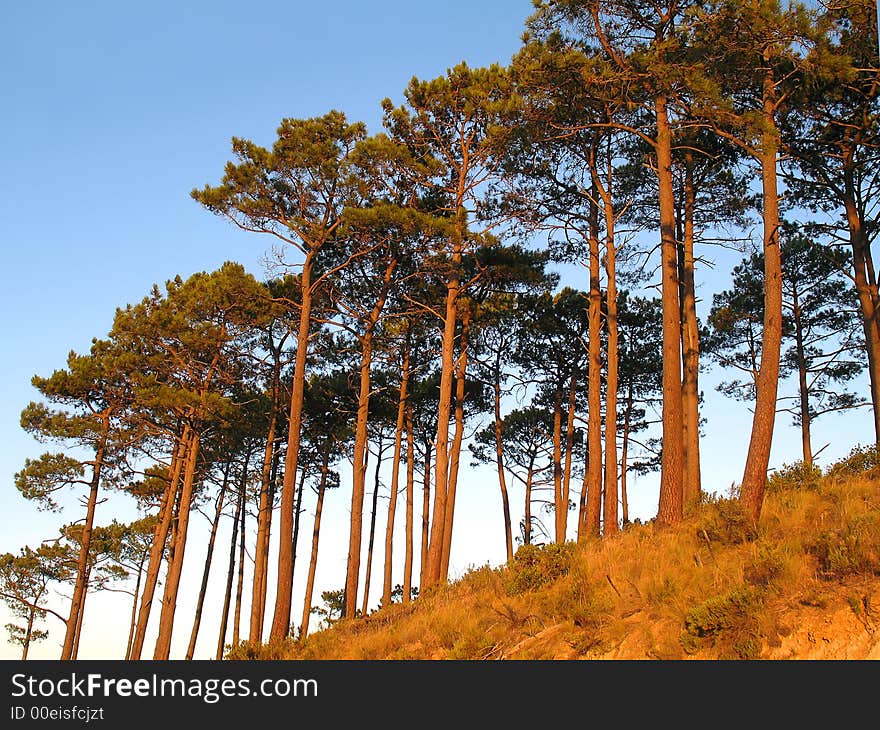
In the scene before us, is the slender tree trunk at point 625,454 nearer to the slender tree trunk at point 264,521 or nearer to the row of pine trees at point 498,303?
the row of pine trees at point 498,303

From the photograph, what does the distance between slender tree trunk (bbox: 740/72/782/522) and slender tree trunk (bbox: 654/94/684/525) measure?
1980 millimetres

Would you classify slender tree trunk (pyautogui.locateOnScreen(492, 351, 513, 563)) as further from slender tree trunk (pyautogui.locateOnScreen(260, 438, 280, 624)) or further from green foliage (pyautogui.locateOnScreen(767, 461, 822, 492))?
green foliage (pyautogui.locateOnScreen(767, 461, 822, 492))

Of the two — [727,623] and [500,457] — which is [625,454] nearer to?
[500,457]

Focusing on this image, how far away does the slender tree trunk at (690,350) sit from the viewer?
673 inches

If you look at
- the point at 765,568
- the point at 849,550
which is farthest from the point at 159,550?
the point at 849,550

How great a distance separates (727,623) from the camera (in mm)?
8414

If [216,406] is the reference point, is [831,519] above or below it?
below

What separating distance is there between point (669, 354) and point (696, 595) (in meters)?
6.38

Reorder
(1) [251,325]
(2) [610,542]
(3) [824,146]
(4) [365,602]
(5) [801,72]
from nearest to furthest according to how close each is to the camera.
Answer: (2) [610,542], (5) [801,72], (3) [824,146], (1) [251,325], (4) [365,602]

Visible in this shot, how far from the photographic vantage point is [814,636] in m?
7.84

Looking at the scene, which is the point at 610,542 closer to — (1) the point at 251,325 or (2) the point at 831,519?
(2) the point at 831,519

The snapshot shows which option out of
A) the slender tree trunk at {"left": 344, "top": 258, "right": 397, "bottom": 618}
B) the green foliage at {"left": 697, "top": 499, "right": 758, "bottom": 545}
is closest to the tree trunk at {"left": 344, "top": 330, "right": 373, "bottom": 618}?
the slender tree trunk at {"left": 344, "top": 258, "right": 397, "bottom": 618}
